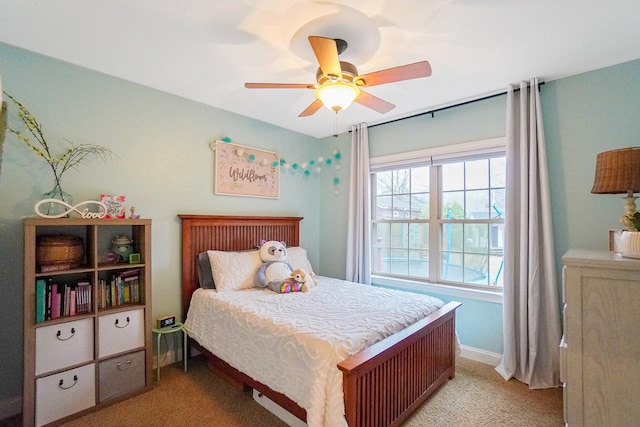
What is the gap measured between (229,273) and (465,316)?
7.40 ft

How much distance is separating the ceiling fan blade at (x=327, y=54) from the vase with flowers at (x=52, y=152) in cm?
192

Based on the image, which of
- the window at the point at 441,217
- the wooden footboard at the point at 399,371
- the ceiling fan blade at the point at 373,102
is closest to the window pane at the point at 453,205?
the window at the point at 441,217

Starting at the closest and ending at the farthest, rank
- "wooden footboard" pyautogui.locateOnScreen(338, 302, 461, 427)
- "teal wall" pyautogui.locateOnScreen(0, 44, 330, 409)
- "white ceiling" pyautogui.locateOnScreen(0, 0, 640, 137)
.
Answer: "wooden footboard" pyautogui.locateOnScreen(338, 302, 461, 427) → "white ceiling" pyautogui.locateOnScreen(0, 0, 640, 137) → "teal wall" pyautogui.locateOnScreen(0, 44, 330, 409)

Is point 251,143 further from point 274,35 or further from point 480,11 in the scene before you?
point 480,11

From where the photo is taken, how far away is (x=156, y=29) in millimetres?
1918

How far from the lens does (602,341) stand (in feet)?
5.03

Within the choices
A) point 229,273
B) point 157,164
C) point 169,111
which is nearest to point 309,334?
point 229,273

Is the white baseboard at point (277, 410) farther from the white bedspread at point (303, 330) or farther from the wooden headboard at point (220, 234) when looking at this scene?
the wooden headboard at point (220, 234)

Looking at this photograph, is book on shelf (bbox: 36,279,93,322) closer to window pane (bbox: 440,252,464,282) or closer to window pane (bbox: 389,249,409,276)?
window pane (bbox: 389,249,409,276)

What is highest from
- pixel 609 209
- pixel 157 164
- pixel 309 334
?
pixel 157 164

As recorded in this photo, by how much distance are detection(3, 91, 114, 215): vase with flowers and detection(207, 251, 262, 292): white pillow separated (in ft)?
3.85

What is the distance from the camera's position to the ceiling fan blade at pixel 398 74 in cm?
174

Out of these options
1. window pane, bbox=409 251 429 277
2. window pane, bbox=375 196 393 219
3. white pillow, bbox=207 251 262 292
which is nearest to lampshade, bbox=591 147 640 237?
window pane, bbox=409 251 429 277

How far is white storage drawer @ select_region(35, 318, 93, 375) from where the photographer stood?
1938 mm
